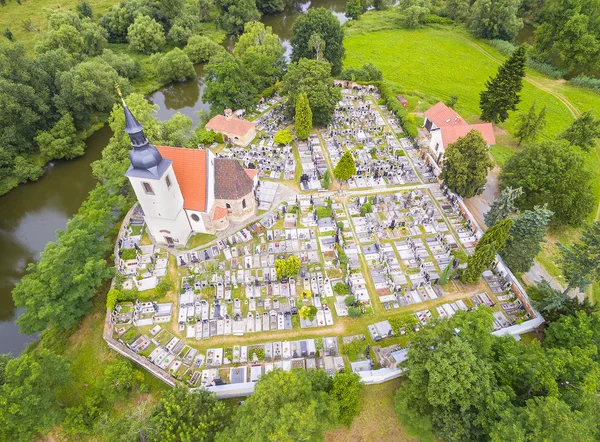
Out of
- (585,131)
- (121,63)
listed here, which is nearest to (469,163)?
(585,131)

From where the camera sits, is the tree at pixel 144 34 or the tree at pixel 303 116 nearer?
the tree at pixel 303 116

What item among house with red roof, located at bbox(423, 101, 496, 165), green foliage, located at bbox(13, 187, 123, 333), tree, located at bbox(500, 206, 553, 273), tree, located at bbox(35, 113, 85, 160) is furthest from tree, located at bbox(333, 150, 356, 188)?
tree, located at bbox(35, 113, 85, 160)

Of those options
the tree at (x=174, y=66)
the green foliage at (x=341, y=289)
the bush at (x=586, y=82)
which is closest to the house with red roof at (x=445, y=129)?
the green foliage at (x=341, y=289)

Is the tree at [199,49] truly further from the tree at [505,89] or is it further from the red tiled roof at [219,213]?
the tree at [505,89]

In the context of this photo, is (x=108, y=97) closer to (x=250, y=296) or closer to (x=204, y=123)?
(x=204, y=123)

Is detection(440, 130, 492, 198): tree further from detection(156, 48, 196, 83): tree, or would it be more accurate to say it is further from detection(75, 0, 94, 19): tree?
detection(75, 0, 94, 19): tree

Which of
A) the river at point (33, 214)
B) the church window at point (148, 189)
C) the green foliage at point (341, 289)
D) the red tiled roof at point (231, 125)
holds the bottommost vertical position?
the river at point (33, 214)
